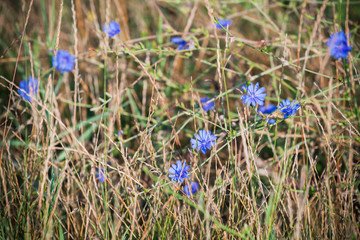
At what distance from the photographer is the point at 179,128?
57.7 inches

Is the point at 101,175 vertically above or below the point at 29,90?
below

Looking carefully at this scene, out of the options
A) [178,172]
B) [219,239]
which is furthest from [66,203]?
[219,239]

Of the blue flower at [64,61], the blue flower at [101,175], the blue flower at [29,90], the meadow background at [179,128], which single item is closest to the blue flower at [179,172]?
the meadow background at [179,128]

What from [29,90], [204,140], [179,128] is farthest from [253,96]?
[29,90]

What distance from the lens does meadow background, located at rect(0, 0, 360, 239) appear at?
1.15m

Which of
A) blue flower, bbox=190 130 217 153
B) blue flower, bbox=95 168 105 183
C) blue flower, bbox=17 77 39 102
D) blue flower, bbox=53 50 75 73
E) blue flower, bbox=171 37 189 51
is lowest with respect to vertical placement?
blue flower, bbox=95 168 105 183

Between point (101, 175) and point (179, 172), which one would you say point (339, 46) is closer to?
point (179, 172)

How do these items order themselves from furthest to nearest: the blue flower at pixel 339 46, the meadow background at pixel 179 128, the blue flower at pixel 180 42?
the blue flower at pixel 180 42, the blue flower at pixel 339 46, the meadow background at pixel 179 128

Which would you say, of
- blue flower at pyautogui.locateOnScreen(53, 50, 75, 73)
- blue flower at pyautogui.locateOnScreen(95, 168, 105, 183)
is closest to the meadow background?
blue flower at pyautogui.locateOnScreen(95, 168, 105, 183)

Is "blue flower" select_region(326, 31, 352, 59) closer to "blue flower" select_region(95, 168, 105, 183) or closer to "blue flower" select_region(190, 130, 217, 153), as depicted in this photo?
"blue flower" select_region(190, 130, 217, 153)

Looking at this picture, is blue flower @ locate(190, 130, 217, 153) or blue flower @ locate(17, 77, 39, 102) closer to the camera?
blue flower @ locate(190, 130, 217, 153)

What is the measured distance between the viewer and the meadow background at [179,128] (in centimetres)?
115

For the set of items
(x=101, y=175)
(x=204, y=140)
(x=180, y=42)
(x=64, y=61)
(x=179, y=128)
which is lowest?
(x=101, y=175)

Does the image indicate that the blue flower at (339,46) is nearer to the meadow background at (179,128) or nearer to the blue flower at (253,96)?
the meadow background at (179,128)
